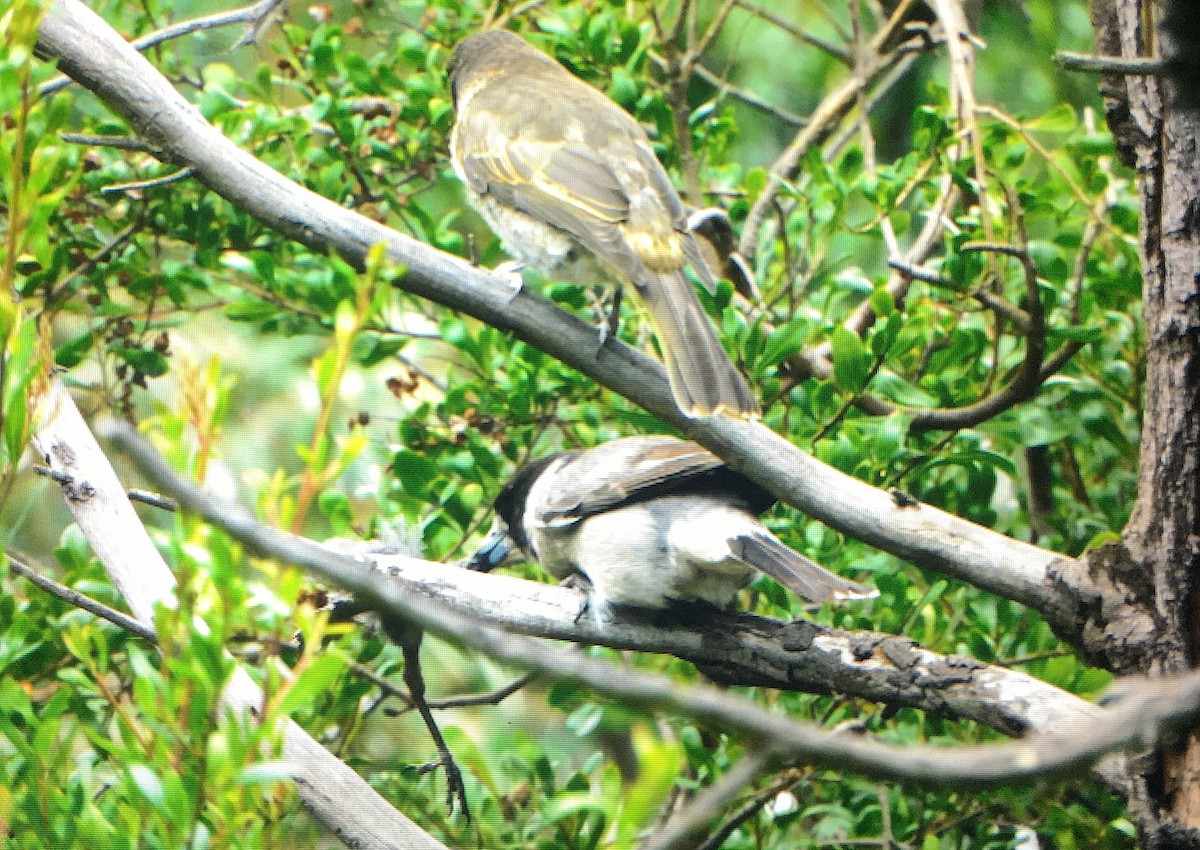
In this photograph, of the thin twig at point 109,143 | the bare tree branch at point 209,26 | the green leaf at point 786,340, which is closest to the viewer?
the thin twig at point 109,143

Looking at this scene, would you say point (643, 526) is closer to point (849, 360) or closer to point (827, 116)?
point (849, 360)

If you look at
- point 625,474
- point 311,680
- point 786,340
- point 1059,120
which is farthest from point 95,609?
point 1059,120

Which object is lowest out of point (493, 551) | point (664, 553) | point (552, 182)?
point (493, 551)

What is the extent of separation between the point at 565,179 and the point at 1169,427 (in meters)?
2.13

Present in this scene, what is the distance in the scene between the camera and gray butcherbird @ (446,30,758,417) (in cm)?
361

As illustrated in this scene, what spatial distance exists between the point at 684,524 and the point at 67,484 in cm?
149

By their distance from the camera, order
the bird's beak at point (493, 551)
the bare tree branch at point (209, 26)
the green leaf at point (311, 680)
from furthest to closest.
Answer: the bird's beak at point (493, 551) → the bare tree branch at point (209, 26) → the green leaf at point (311, 680)

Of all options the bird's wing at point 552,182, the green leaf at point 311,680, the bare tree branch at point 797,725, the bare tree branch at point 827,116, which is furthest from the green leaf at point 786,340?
the bare tree branch at point 797,725

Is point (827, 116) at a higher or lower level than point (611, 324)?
higher

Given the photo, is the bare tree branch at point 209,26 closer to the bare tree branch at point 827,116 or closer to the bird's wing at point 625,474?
the bird's wing at point 625,474

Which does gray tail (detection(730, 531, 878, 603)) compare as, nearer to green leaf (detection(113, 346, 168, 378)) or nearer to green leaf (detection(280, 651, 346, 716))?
green leaf (detection(280, 651, 346, 716))

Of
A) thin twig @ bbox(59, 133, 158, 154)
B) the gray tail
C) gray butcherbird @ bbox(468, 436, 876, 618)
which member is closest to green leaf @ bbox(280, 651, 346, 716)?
the gray tail

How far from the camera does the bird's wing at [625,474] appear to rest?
334cm

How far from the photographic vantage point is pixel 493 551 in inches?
149
